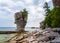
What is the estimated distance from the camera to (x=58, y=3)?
40.0 m

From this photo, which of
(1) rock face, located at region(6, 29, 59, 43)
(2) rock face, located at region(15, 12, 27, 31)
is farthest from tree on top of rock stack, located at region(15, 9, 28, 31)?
(1) rock face, located at region(6, 29, 59, 43)

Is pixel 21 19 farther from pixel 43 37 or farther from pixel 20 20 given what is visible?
pixel 43 37

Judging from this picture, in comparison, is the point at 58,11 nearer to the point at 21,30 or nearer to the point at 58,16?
the point at 58,16

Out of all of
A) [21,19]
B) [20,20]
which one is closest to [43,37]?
[20,20]

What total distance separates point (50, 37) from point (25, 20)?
2127 inches

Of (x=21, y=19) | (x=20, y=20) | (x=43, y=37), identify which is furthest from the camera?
(x=21, y=19)

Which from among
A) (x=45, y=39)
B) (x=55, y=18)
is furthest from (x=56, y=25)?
(x=45, y=39)

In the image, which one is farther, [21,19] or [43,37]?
[21,19]

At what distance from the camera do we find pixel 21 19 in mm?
77812

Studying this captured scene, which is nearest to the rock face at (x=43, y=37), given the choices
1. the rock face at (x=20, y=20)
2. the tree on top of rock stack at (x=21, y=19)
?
the rock face at (x=20, y=20)

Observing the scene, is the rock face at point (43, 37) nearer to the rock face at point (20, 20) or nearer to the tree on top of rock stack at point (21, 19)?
the rock face at point (20, 20)

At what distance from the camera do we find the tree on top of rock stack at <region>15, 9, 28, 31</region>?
76781 mm

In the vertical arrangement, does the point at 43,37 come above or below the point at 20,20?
below

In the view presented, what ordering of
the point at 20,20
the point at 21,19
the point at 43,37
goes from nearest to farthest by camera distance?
the point at 43,37, the point at 20,20, the point at 21,19
